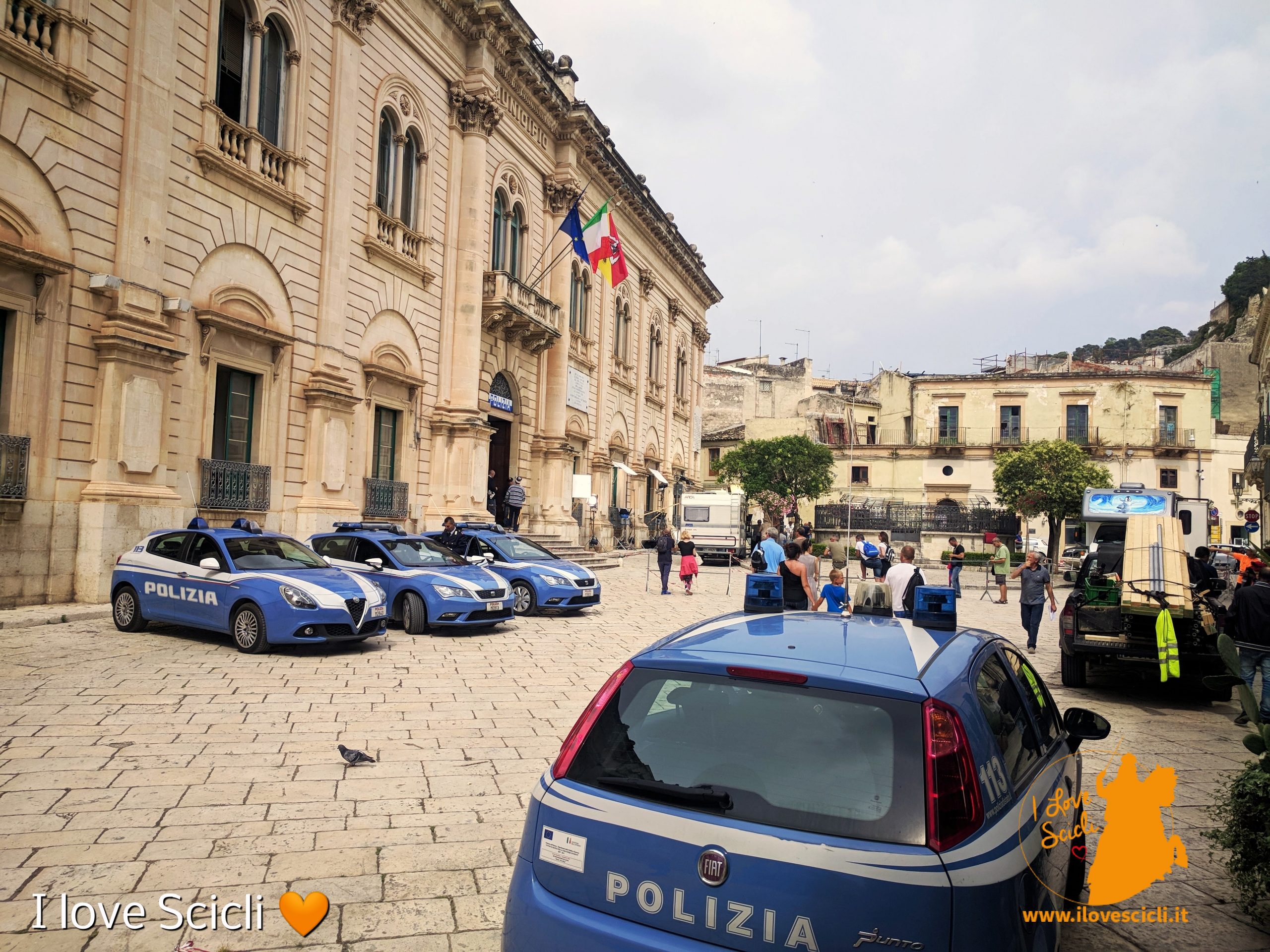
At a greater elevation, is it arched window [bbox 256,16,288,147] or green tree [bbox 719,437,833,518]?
arched window [bbox 256,16,288,147]

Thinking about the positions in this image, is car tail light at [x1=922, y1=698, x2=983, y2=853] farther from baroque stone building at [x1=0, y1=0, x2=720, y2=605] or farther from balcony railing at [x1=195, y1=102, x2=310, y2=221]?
balcony railing at [x1=195, y1=102, x2=310, y2=221]

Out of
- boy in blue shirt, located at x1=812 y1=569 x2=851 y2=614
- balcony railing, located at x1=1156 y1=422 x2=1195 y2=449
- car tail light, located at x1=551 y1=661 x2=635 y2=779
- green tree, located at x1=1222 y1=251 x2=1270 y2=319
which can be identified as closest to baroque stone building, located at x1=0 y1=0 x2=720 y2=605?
boy in blue shirt, located at x1=812 y1=569 x2=851 y2=614

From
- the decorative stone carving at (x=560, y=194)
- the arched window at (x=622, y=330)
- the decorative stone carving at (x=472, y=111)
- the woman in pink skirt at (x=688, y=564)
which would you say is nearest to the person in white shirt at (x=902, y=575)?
the woman in pink skirt at (x=688, y=564)

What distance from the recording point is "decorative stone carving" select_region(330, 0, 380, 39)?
710 inches

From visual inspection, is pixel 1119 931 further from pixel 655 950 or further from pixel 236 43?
pixel 236 43

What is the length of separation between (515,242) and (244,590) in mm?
18655


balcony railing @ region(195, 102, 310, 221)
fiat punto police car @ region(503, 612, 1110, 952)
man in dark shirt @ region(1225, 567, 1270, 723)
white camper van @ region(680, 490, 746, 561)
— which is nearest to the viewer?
fiat punto police car @ region(503, 612, 1110, 952)

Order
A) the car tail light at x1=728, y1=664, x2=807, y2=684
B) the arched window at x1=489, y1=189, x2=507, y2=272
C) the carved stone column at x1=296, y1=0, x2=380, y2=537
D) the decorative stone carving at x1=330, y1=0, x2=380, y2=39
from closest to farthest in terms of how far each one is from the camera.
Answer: the car tail light at x1=728, y1=664, x2=807, y2=684 < the carved stone column at x1=296, y1=0, x2=380, y2=537 < the decorative stone carving at x1=330, y1=0, x2=380, y2=39 < the arched window at x1=489, y1=189, x2=507, y2=272

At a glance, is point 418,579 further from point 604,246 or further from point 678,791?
point 604,246

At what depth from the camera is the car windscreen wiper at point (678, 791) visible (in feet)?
8.17

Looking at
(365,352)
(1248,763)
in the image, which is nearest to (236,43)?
(365,352)

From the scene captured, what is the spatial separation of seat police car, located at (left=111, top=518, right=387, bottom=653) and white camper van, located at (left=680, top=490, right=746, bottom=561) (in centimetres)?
2304

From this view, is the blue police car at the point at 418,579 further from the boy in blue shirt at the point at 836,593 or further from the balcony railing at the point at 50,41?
the balcony railing at the point at 50,41

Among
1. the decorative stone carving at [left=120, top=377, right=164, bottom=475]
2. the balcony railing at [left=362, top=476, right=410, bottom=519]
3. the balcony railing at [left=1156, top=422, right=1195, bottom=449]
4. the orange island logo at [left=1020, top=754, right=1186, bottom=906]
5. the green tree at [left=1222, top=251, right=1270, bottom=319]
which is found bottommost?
the orange island logo at [left=1020, top=754, right=1186, bottom=906]
